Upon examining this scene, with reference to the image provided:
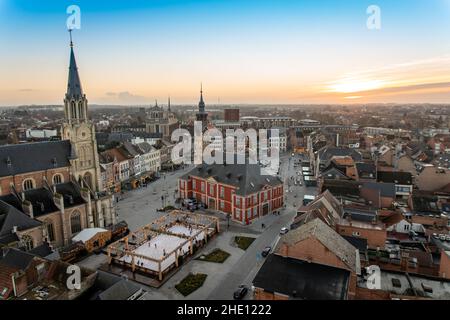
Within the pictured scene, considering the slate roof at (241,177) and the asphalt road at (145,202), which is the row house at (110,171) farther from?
the slate roof at (241,177)

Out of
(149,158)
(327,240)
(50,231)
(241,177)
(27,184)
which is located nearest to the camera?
(327,240)

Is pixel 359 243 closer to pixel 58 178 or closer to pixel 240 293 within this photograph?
pixel 240 293

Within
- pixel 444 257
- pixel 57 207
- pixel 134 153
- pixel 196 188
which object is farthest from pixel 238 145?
pixel 444 257

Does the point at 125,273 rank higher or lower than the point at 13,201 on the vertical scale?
lower

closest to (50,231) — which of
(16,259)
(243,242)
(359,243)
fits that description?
(16,259)

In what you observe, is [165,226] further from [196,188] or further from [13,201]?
[13,201]

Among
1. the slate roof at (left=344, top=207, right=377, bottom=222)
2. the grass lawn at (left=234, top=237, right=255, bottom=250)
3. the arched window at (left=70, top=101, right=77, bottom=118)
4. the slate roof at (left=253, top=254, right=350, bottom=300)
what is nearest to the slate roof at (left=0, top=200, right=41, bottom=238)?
the arched window at (left=70, top=101, right=77, bottom=118)

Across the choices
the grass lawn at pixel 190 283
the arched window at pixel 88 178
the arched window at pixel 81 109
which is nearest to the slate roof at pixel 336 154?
the grass lawn at pixel 190 283
